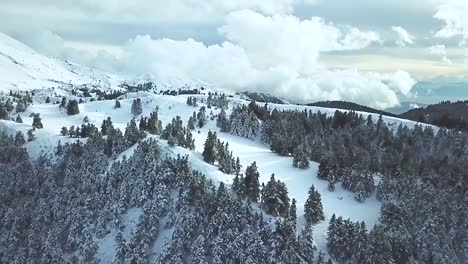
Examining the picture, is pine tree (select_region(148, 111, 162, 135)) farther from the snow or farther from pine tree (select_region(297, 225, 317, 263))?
pine tree (select_region(297, 225, 317, 263))

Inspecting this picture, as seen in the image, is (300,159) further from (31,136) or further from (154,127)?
(31,136)

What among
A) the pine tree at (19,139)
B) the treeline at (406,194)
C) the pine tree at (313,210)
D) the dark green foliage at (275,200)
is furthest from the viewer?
the pine tree at (19,139)

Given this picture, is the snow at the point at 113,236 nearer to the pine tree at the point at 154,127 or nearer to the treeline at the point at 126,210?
the treeline at the point at 126,210

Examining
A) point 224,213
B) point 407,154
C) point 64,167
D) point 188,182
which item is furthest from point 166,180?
point 407,154

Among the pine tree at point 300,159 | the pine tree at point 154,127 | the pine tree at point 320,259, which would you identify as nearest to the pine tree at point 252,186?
the pine tree at point 320,259

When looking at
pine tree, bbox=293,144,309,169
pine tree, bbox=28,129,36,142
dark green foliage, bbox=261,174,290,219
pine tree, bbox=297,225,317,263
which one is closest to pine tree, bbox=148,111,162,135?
pine tree, bbox=28,129,36,142

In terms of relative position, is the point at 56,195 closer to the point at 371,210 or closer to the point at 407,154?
the point at 371,210

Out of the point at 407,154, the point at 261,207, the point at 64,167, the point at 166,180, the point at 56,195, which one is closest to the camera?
the point at 261,207

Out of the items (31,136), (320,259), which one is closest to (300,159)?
(320,259)
